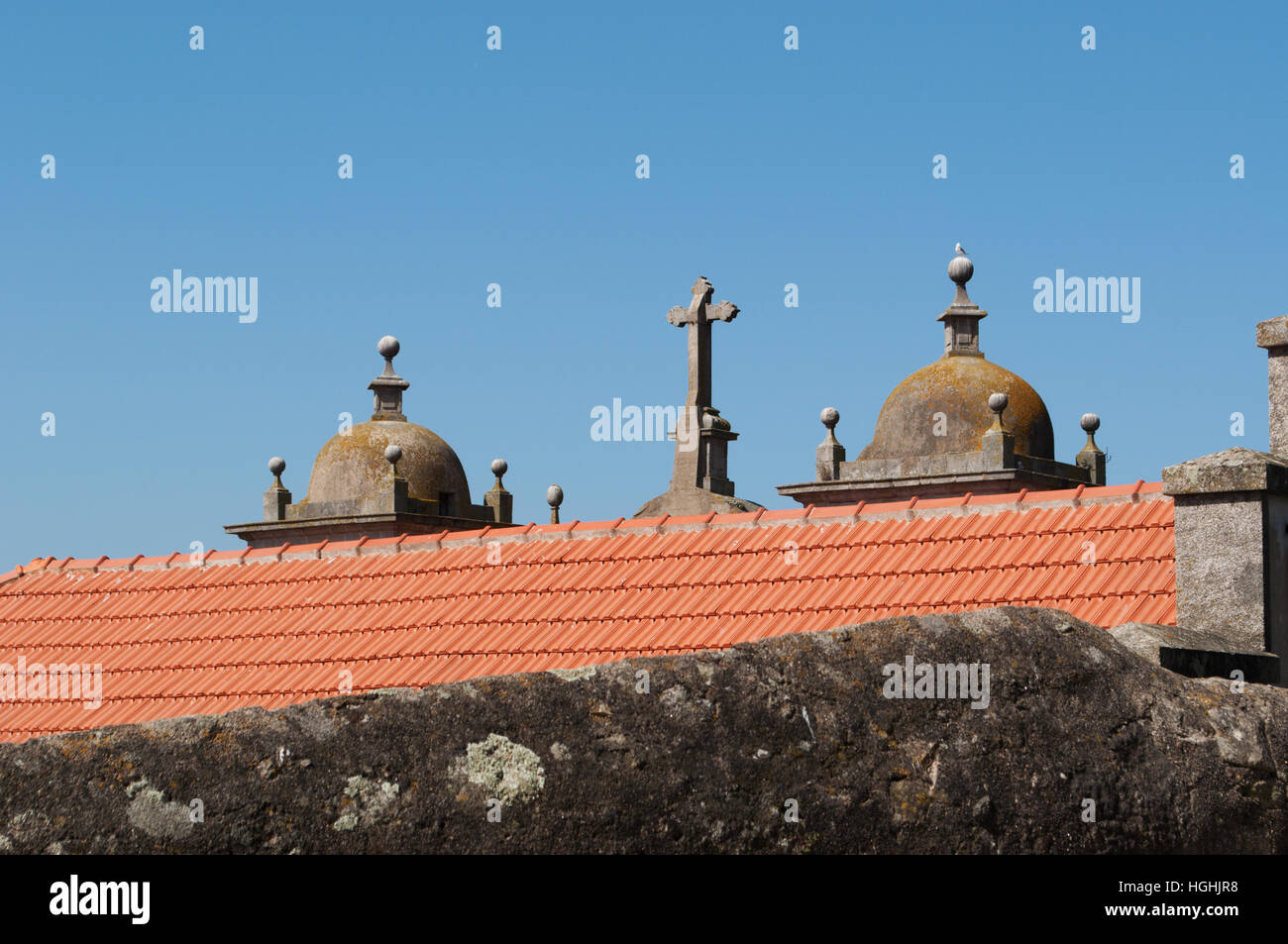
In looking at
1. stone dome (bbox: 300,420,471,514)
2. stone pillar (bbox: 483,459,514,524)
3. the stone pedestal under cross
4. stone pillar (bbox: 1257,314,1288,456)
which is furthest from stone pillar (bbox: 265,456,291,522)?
stone pillar (bbox: 1257,314,1288,456)

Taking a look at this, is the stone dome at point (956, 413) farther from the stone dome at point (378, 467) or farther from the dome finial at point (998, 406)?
the stone dome at point (378, 467)

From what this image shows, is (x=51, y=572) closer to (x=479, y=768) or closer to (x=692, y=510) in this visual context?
(x=692, y=510)

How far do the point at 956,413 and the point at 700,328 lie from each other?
5522mm

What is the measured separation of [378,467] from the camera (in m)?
28.0

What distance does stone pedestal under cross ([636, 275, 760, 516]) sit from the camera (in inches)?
837

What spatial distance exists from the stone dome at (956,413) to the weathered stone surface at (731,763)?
69.2ft

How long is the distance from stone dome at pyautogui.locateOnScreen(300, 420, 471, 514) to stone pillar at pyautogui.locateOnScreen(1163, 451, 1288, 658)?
66.9 feet

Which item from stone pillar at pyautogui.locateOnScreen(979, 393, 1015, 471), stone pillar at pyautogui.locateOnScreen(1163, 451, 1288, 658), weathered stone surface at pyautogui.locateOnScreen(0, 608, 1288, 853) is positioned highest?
stone pillar at pyautogui.locateOnScreen(979, 393, 1015, 471)

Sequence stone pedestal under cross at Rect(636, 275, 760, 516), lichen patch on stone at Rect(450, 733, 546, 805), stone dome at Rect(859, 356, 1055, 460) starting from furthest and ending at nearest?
stone dome at Rect(859, 356, 1055, 460)
stone pedestal under cross at Rect(636, 275, 760, 516)
lichen patch on stone at Rect(450, 733, 546, 805)

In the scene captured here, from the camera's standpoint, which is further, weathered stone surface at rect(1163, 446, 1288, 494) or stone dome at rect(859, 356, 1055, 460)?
stone dome at rect(859, 356, 1055, 460)

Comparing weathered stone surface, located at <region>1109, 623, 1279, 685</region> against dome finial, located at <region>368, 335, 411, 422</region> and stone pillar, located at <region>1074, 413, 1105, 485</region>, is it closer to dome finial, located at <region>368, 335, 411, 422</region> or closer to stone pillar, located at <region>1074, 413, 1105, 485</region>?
stone pillar, located at <region>1074, 413, 1105, 485</region>

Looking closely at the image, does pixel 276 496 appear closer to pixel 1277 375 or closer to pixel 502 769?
pixel 1277 375

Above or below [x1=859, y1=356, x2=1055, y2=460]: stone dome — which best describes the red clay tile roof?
below
